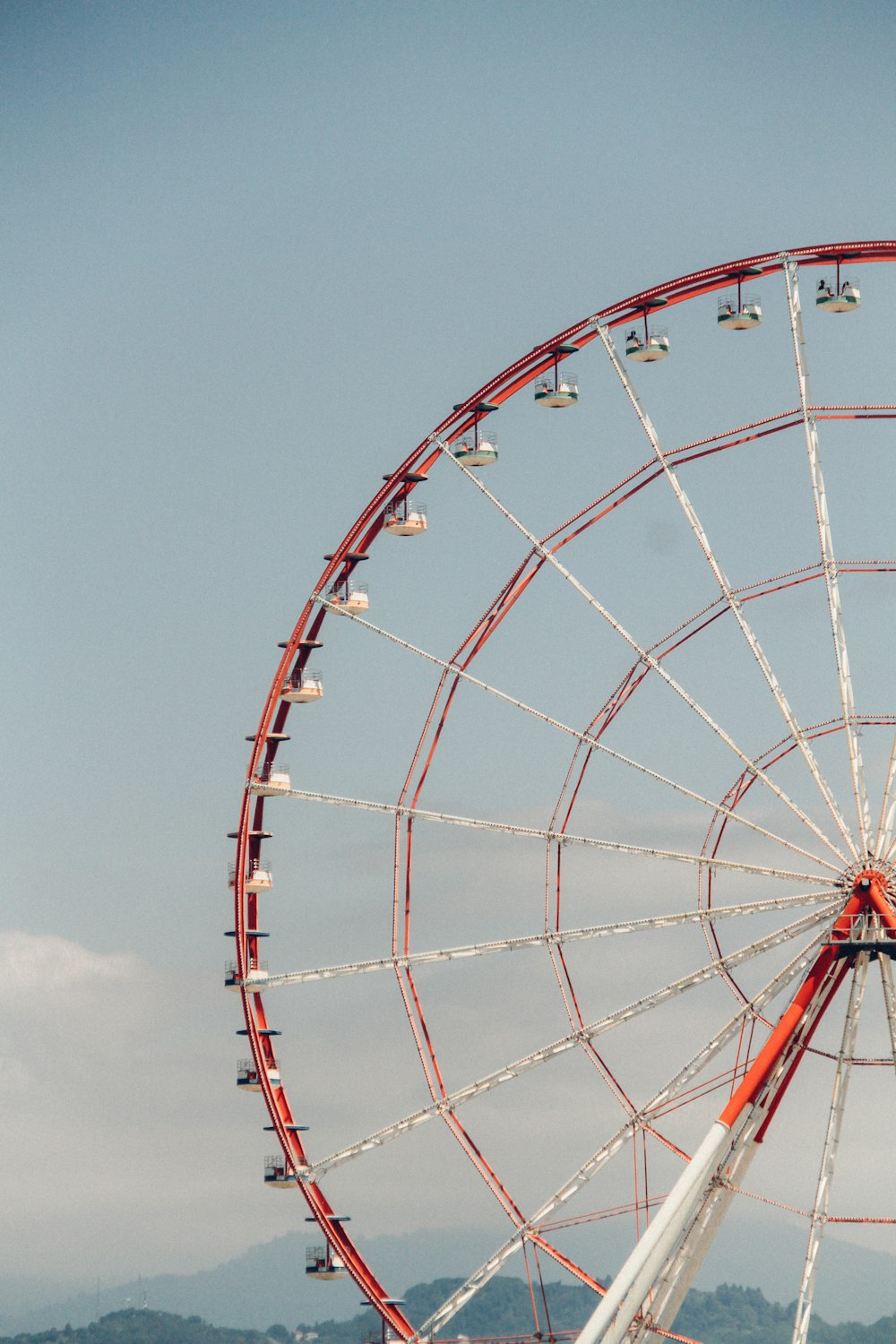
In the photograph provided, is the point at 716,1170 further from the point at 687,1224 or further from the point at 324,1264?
the point at 324,1264

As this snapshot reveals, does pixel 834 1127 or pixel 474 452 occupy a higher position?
pixel 474 452

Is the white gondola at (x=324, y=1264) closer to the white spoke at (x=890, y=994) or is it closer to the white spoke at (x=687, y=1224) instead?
the white spoke at (x=687, y=1224)

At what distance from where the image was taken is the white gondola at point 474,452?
58.8 meters

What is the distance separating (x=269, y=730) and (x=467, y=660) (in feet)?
20.1

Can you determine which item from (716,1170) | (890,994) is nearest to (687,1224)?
(716,1170)

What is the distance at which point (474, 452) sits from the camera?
2313 inches

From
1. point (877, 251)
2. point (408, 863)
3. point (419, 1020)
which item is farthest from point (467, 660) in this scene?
point (877, 251)

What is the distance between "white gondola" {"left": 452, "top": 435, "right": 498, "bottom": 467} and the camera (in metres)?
58.8

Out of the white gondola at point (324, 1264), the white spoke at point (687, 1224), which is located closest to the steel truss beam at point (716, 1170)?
the white spoke at point (687, 1224)

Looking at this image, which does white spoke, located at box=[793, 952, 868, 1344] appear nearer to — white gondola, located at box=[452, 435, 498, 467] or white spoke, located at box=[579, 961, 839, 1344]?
white spoke, located at box=[579, 961, 839, 1344]

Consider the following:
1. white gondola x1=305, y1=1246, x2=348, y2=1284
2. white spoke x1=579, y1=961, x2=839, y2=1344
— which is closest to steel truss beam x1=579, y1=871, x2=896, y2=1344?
white spoke x1=579, y1=961, x2=839, y2=1344

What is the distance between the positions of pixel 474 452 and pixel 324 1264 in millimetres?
19504

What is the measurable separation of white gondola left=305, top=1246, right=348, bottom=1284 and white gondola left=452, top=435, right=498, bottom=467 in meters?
18.9

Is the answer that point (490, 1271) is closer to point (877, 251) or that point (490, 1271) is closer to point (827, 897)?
point (827, 897)
